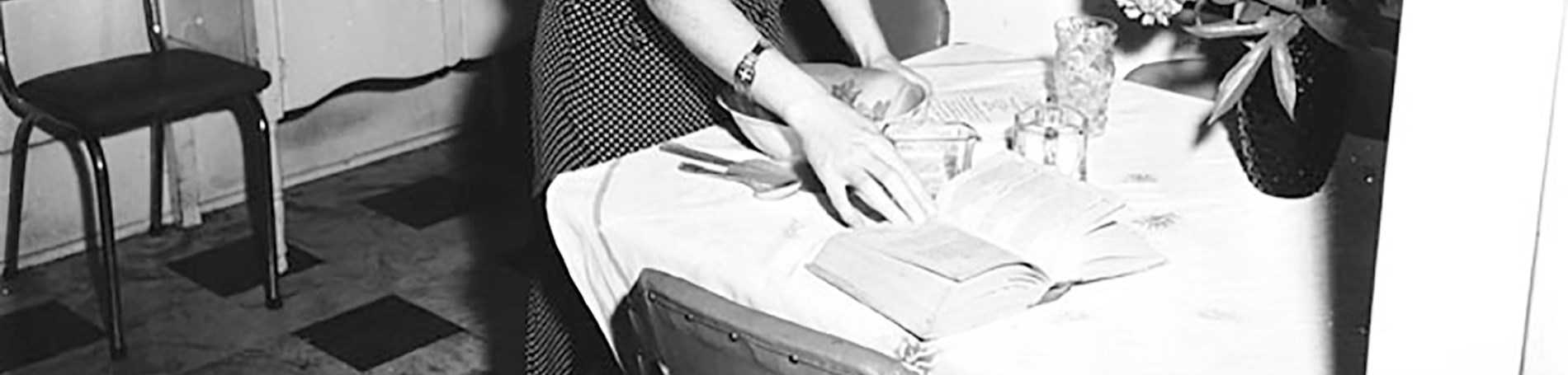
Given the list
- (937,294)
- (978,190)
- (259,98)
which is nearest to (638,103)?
(978,190)

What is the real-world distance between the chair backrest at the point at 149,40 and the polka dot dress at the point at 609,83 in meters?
1.47

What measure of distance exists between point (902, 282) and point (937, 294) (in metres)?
0.04

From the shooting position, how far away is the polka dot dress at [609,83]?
2.14 m

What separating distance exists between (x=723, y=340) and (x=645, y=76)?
643 mm

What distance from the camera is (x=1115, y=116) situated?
2211mm

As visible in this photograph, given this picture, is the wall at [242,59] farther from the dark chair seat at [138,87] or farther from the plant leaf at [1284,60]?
the plant leaf at [1284,60]

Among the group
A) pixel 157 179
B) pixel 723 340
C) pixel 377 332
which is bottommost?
pixel 377 332

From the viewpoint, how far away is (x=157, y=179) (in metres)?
3.78

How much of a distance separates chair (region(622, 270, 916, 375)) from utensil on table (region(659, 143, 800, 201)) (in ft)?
0.77

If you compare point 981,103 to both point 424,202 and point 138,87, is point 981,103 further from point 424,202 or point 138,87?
point 424,202

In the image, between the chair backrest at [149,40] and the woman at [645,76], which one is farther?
the chair backrest at [149,40]

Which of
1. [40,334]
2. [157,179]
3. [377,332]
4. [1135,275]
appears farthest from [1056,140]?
[157,179]

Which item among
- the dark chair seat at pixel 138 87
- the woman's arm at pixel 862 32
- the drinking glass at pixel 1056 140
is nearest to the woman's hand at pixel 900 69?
the woman's arm at pixel 862 32

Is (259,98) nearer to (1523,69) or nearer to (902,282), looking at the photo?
(902,282)
